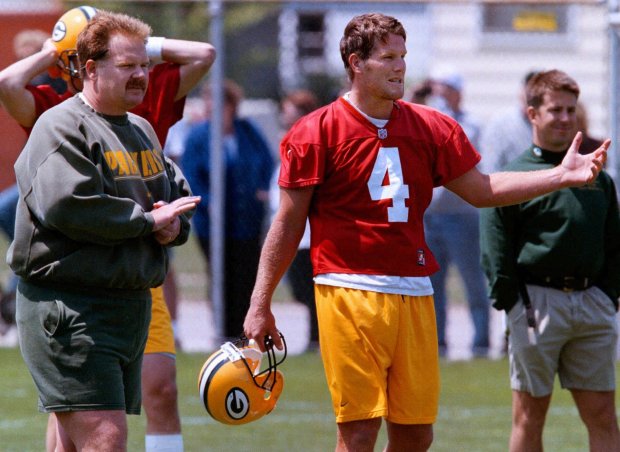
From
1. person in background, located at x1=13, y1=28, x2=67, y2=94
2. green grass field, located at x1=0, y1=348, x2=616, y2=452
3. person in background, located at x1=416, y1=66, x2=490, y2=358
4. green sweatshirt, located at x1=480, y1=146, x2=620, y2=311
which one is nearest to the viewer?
green sweatshirt, located at x1=480, y1=146, x2=620, y2=311

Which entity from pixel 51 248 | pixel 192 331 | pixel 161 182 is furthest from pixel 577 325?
pixel 192 331

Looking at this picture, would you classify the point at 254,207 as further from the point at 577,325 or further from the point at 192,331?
the point at 577,325

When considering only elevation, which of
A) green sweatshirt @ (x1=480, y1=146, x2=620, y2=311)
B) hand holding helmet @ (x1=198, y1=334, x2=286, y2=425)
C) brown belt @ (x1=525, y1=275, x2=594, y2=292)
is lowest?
hand holding helmet @ (x1=198, y1=334, x2=286, y2=425)

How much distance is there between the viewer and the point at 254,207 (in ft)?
36.7

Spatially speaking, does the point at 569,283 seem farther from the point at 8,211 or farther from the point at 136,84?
the point at 8,211

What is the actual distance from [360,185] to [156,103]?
1299 mm

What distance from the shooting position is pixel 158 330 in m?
5.82

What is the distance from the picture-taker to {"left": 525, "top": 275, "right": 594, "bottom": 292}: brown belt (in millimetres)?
6148

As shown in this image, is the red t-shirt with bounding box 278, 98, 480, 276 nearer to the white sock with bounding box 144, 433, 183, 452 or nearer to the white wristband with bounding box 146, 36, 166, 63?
the white wristband with bounding box 146, 36, 166, 63

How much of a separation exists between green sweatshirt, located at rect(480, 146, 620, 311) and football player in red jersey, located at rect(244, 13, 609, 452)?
0.95 m

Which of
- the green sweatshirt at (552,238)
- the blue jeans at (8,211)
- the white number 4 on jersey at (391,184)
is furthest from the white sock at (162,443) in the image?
the blue jeans at (8,211)

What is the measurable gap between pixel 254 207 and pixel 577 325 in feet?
17.7

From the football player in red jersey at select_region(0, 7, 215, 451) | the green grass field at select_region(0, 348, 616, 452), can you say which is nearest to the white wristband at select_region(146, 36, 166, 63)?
the football player in red jersey at select_region(0, 7, 215, 451)

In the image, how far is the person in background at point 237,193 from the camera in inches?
436
